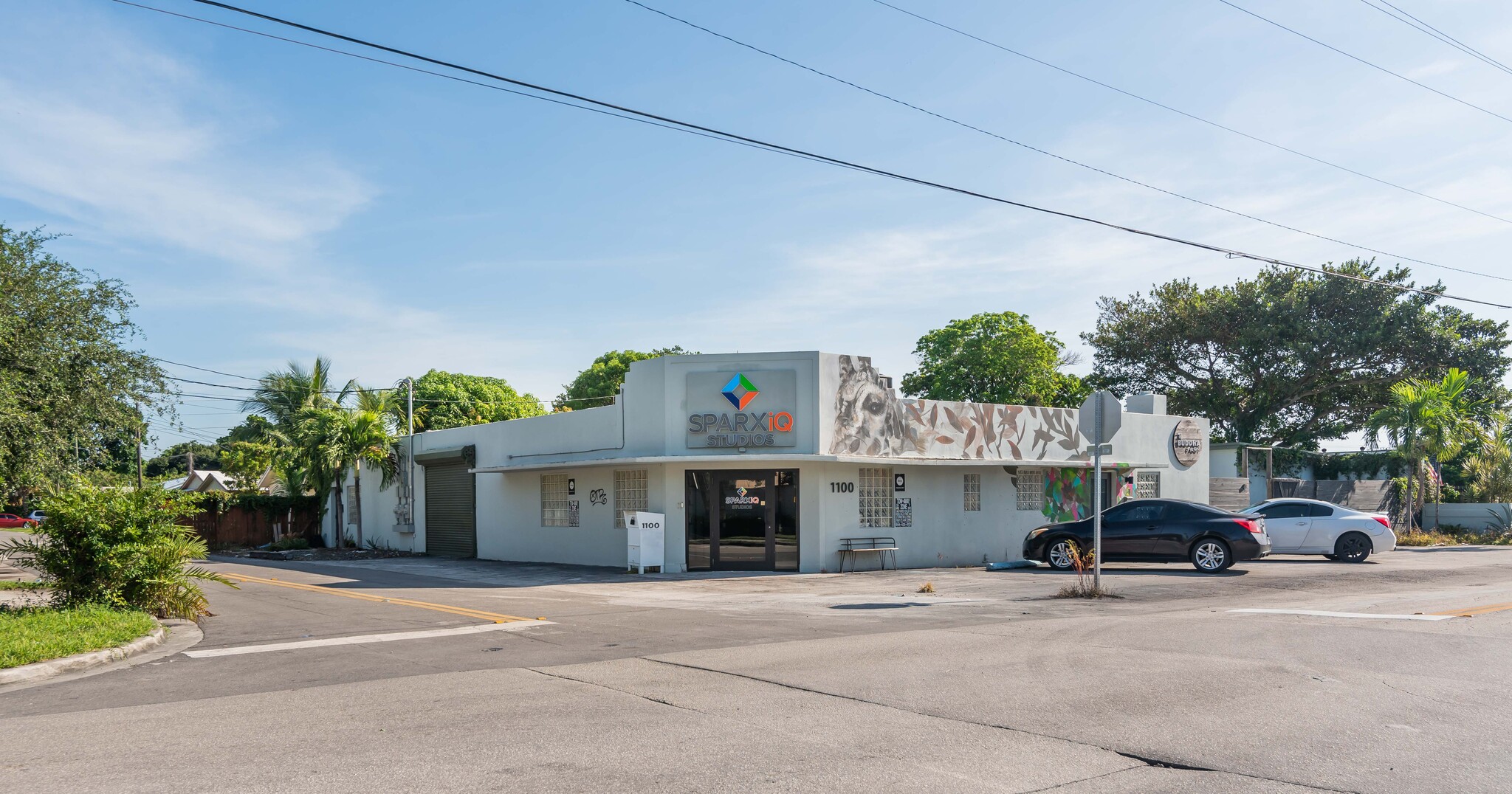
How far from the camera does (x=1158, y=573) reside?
65.7ft

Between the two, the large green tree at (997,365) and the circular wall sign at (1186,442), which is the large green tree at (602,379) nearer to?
the large green tree at (997,365)

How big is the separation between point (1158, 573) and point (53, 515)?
706 inches

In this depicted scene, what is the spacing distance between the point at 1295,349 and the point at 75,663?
1905 inches

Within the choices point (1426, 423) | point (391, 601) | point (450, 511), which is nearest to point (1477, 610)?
point (391, 601)

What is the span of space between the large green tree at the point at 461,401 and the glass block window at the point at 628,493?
3132 centimetres

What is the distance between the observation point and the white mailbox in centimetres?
2173

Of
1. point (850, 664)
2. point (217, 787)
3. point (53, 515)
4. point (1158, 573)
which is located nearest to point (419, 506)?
point (53, 515)

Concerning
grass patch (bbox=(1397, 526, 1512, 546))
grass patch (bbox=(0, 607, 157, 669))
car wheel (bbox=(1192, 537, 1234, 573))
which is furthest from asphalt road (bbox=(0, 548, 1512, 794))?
grass patch (bbox=(1397, 526, 1512, 546))

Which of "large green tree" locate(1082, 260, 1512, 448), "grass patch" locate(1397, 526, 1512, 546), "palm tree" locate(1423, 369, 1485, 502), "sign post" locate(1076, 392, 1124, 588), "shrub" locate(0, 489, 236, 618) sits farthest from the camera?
"large green tree" locate(1082, 260, 1512, 448)

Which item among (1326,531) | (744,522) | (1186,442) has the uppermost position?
(1186,442)

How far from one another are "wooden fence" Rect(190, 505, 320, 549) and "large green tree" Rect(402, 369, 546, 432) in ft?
43.9

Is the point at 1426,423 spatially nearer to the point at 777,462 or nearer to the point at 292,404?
the point at 777,462

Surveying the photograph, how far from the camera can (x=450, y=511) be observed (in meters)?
30.9

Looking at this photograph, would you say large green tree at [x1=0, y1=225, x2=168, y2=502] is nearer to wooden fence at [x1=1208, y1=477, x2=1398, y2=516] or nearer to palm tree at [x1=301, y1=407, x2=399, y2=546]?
palm tree at [x1=301, y1=407, x2=399, y2=546]
